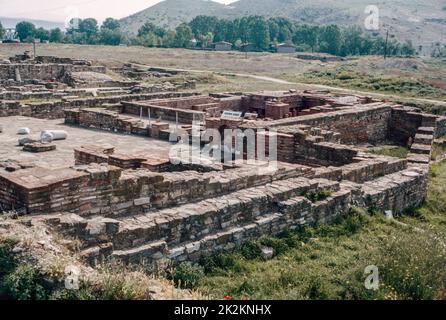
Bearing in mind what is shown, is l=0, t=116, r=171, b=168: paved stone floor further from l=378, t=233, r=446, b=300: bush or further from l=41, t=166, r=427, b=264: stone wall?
Result: l=378, t=233, r=446, b=300: bush

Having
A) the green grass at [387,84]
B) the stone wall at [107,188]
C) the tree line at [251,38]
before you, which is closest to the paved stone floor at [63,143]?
the stone wall at [107,188]

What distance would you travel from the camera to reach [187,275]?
650 cm

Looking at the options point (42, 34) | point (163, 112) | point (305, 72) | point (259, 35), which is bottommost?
point (163, 112)

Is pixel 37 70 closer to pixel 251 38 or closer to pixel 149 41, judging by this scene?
pixel 149 41

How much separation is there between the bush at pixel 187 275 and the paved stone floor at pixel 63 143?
458 centimetres

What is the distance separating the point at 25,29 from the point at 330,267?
399ft

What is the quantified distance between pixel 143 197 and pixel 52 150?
4.92 meters

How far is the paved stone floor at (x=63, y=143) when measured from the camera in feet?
36.3

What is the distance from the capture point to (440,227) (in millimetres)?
9805

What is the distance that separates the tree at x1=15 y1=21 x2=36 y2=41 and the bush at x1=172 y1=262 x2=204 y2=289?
115533 mm

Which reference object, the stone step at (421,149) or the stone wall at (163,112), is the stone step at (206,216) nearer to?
the stone step at (421,149)

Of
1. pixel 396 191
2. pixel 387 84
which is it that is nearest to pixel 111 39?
pixel 387 84

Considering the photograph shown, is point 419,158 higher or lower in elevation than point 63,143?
lower

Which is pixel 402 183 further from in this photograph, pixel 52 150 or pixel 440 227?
pixel 52 150
